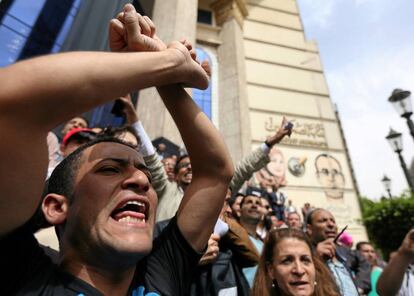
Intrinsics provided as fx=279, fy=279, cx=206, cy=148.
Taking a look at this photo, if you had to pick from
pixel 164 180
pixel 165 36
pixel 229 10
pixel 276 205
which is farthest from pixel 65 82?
pixel 229 10

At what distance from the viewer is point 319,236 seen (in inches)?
119

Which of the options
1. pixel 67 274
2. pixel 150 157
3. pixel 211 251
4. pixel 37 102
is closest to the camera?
pixel 37 102

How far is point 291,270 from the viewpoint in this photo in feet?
5.66

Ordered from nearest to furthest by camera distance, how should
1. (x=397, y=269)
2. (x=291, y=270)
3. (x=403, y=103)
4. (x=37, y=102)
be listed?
(x=37, y=102)
(x=291, y=270)
(x=397, y=269)
(x=403, y=103)

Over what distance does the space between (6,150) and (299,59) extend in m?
13.2

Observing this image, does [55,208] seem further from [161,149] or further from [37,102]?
[161,149]

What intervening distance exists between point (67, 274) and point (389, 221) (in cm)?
1157

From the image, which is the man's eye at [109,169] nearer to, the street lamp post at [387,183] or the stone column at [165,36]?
the stone column at [165,36]

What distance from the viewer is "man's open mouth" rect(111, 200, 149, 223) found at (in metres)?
0.93

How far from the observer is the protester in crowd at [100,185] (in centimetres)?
67

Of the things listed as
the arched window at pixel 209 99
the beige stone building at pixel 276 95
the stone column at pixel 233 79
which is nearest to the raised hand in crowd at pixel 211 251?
the beige stone building at pixel 276 95

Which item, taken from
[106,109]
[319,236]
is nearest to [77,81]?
[319,236]

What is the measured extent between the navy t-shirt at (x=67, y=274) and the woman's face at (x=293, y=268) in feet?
2.83

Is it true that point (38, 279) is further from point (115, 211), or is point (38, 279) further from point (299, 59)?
point (299, 59)
